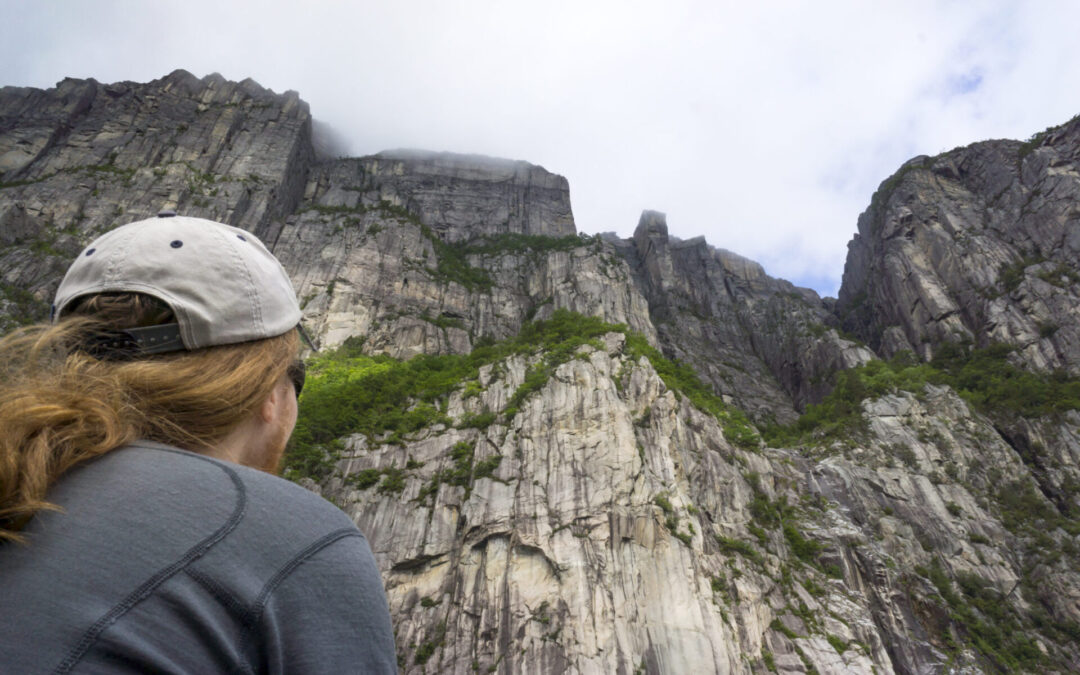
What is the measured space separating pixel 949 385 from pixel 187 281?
124ft

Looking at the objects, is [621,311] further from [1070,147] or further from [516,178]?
[1070,147]

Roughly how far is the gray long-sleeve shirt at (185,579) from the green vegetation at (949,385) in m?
32.2

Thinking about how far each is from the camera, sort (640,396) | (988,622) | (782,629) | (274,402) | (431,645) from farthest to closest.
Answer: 1. (640,396)
2. (988,622)
3. (782,629)
4. (431,645)
5. (274,402)

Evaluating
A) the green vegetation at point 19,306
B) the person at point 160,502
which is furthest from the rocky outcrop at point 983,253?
the green vegetation at point 19,306

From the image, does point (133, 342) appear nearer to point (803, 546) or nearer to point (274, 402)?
point (274, 402)

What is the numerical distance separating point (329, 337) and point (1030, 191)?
4781 cm

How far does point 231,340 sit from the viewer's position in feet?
3.47

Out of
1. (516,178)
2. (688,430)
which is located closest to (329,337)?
(688,430)

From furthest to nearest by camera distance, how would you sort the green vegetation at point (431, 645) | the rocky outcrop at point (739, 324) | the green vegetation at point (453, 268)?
1. the rocky outcrop at point (739, 324)
2. the green vegetation at point (453, 268)
3. the green vegetation at point (431, 645)

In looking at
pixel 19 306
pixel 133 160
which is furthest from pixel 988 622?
pixel 133 160

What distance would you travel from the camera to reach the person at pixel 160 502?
0.66 m

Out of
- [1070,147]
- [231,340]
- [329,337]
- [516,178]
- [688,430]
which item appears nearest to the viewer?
[231,340]

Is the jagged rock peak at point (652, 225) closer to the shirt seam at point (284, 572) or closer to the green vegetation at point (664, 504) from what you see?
the green vegetation at point (664, 504)

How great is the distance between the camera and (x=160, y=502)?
0.75 m
